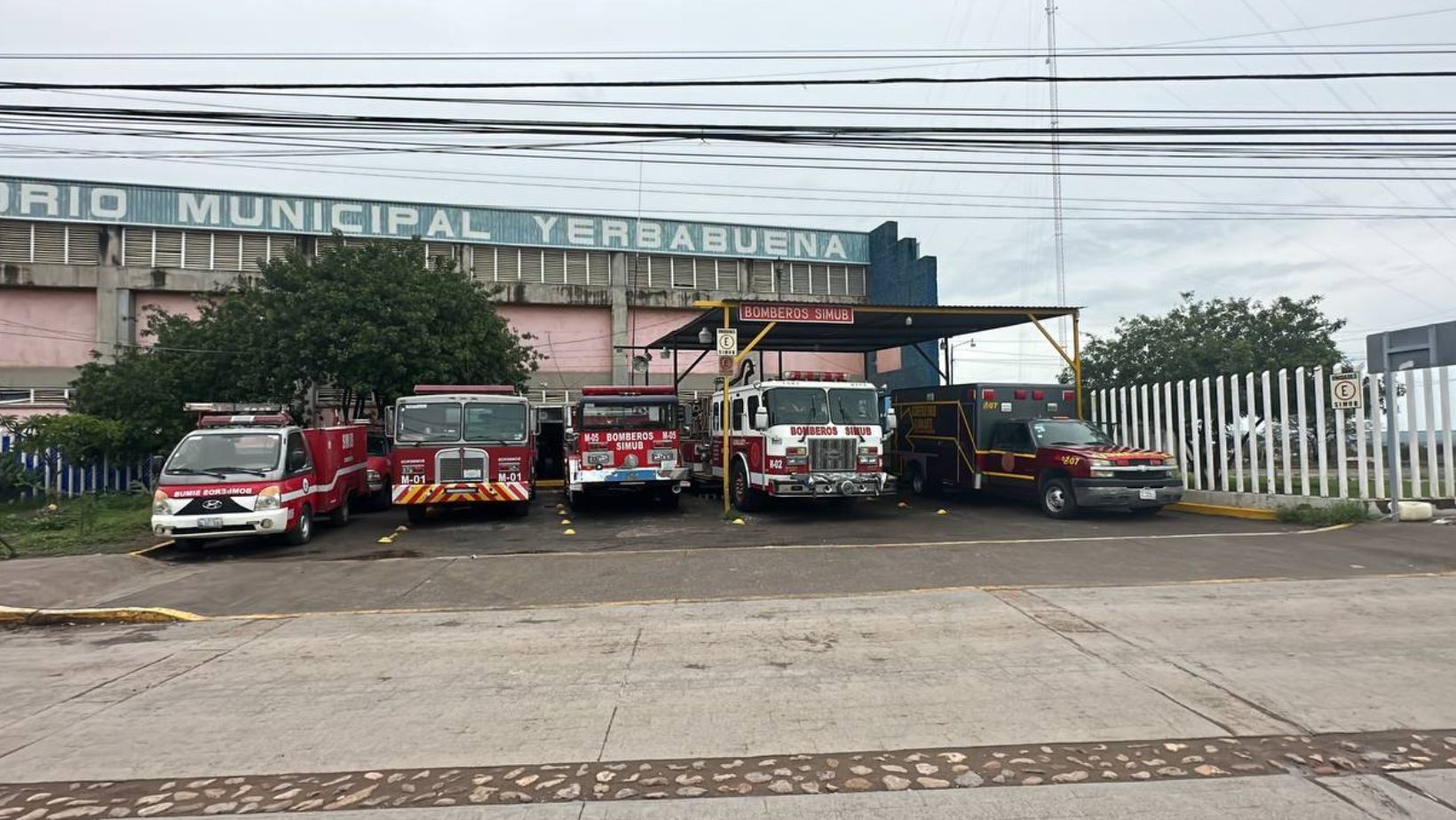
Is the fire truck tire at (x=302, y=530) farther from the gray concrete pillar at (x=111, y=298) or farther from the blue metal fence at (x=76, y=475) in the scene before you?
the gray concrete pillar at (x=111, y=298)

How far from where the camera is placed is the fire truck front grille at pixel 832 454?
14.5 meters

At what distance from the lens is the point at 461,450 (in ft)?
48.3

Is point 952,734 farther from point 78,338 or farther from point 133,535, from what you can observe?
point 78,338

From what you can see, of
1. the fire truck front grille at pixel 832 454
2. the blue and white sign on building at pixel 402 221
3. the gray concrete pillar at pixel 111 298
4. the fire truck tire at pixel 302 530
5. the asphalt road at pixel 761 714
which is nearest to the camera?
the asphalt road at pixel 761 714

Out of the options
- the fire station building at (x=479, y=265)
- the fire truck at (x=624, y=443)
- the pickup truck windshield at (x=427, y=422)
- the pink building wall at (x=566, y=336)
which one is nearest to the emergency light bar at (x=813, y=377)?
the fire truck at (x=624, y=443)

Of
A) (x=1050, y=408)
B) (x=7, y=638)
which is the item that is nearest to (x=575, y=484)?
Result: (x=7, y=638)

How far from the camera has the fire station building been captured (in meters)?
28.0

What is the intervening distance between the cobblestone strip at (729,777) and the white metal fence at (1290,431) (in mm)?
12079

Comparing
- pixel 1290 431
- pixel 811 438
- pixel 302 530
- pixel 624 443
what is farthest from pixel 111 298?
pixel 1290 431

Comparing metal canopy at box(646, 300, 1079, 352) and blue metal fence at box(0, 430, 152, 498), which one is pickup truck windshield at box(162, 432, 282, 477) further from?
blue metal fence at box(0, 430, 152, 498)

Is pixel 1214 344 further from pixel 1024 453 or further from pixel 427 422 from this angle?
pixel 427 422

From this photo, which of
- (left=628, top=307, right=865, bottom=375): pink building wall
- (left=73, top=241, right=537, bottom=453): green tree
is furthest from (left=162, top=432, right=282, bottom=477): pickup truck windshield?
(left=628, top=307, right=865, bottom=375): pink building wall

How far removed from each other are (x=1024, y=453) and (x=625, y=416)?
26.9 feet

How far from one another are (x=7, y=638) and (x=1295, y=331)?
27926mm
